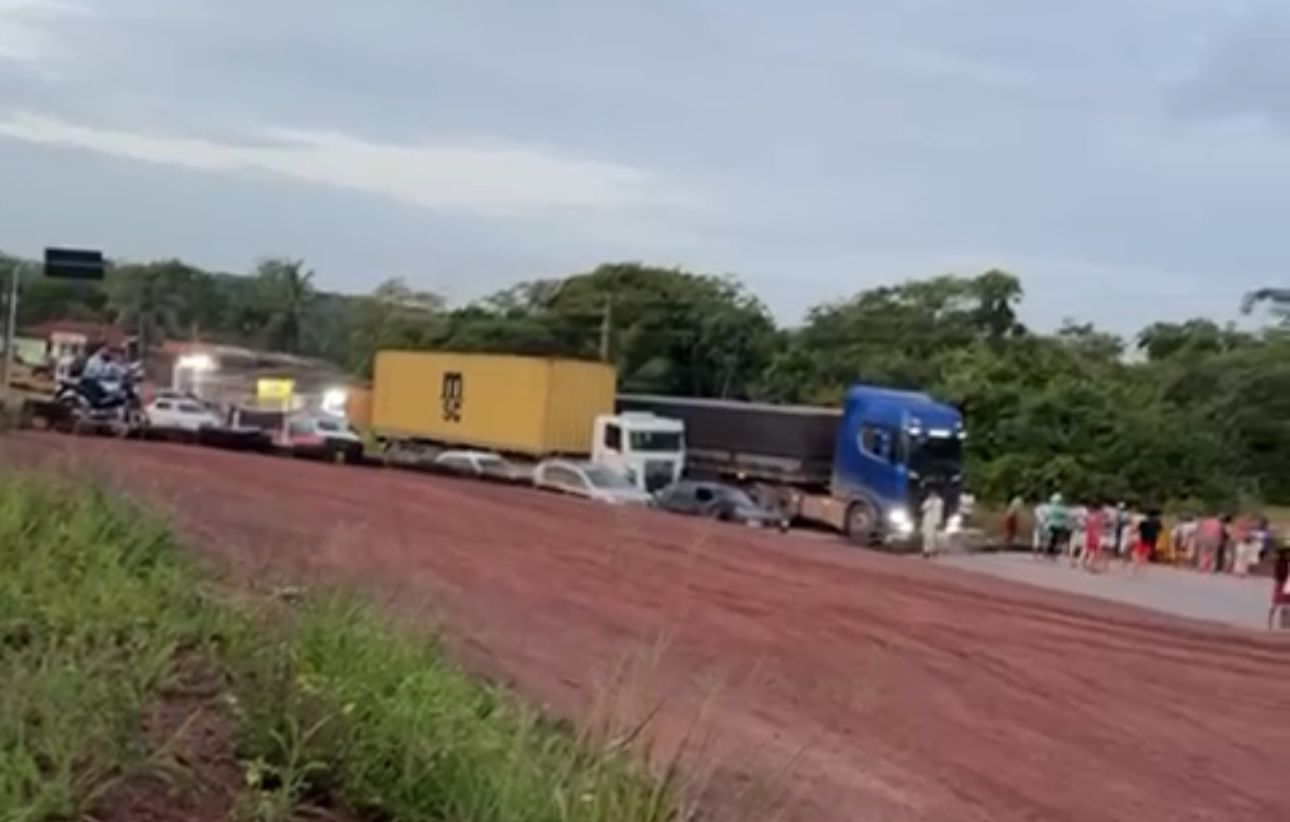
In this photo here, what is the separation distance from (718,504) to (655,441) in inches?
342

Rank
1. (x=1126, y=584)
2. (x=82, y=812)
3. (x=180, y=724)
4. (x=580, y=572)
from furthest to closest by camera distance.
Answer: (x=1126, y=584), (x=580, y=572), (x=180, y=724), (x=82, y=812)

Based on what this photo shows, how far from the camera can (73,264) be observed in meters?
41.7

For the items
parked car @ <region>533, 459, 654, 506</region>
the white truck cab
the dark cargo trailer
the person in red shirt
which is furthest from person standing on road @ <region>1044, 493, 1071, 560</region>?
the white truck cab

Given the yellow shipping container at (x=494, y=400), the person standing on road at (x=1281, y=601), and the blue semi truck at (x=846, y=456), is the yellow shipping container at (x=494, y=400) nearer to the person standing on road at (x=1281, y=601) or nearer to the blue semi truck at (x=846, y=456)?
the blue semi truck at (x=846, y=456)

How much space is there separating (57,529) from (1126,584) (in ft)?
93.8

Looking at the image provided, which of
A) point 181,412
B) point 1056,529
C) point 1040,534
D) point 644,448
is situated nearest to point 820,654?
point 1056,529

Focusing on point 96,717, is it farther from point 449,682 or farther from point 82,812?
point 449,682

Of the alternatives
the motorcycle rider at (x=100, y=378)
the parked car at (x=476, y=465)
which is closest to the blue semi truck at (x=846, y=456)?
the parked car at (x=476, y=465)

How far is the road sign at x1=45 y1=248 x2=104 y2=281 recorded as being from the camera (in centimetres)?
4166

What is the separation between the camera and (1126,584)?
3306 centimetres

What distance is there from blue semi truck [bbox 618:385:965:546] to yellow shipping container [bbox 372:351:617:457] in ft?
9.92

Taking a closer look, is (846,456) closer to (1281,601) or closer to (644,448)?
(644,448)

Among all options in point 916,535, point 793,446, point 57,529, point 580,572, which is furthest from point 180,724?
point 793,446

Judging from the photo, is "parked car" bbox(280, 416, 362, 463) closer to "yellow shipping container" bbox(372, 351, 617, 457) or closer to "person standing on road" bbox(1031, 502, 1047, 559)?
"yellow shipping container" bbox(372, 351, 617, 457)
